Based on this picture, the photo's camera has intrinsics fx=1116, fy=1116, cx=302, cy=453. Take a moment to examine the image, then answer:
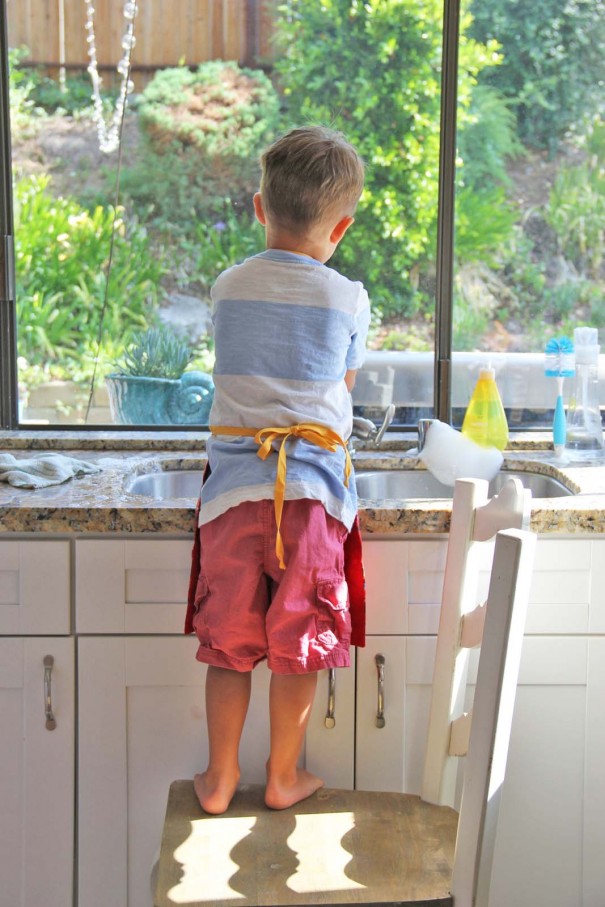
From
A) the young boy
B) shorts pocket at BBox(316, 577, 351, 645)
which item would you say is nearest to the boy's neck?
the young boy

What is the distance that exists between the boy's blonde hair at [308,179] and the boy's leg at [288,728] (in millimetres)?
649

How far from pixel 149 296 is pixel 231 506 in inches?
40.0

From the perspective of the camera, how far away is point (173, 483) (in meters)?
2.21

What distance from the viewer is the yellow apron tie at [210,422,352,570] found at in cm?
153

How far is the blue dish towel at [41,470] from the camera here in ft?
6.19

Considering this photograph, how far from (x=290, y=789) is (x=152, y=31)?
162cm

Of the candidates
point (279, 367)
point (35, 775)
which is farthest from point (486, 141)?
point (35, 775)

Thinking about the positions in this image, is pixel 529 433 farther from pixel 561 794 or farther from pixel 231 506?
pixel 231 506

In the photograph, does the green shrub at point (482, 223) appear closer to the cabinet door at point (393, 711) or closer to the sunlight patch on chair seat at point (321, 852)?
the cabinet door at point (393, 711)

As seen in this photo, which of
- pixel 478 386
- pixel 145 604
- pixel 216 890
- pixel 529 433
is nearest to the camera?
pixel 216 890

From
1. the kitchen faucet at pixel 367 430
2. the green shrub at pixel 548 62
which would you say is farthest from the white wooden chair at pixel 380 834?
the green shrub at pixel 548 62

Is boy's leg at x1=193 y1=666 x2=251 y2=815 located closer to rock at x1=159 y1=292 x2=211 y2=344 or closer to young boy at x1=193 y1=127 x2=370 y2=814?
young boy at x1=193 y1=127 x2=370 y2=814

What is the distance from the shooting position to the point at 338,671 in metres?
1.76

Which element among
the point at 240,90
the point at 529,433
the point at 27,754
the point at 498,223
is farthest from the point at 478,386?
the point at 27,754
